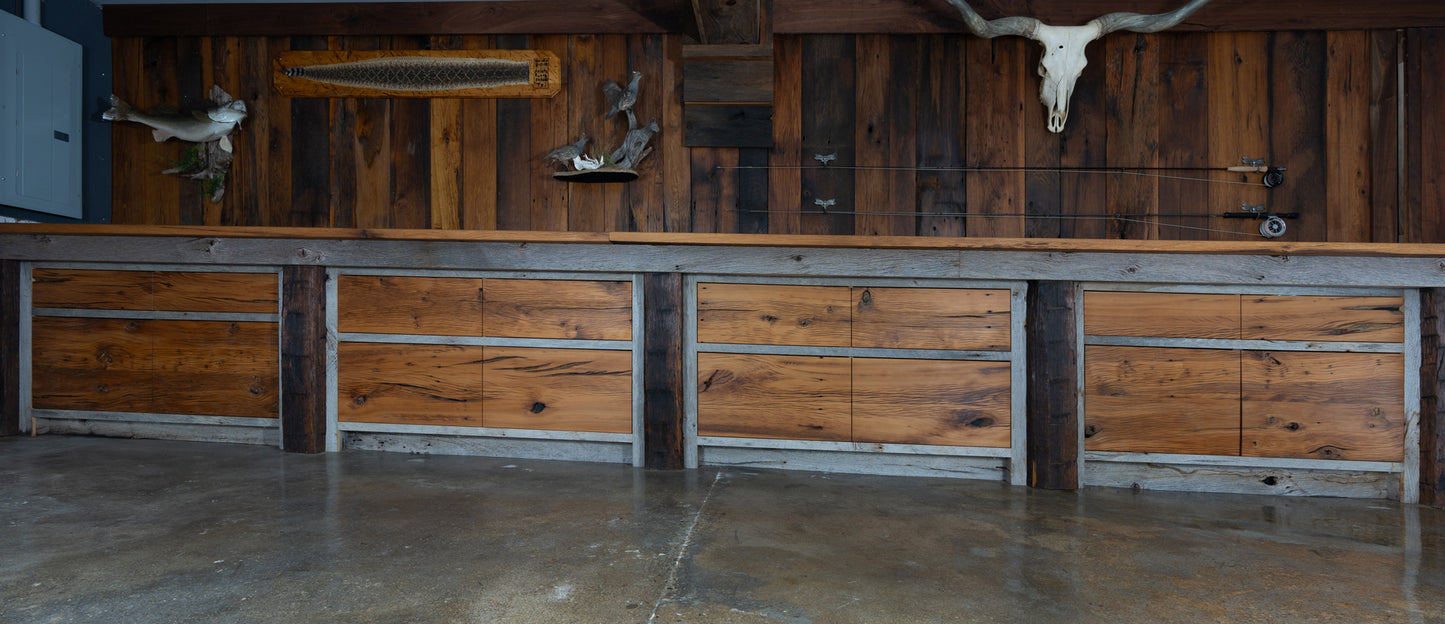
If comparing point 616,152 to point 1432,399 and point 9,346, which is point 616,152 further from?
point 1432,399

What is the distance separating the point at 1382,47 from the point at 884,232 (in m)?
2.40

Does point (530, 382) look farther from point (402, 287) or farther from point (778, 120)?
point (778, 120)

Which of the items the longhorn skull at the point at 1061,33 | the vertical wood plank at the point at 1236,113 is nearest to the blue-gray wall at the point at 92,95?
the longhorn skull at the point at 1061,33

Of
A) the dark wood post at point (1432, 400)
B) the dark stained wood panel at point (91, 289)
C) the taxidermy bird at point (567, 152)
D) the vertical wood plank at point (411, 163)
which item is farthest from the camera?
the vertical wood plank at point (411, 163)

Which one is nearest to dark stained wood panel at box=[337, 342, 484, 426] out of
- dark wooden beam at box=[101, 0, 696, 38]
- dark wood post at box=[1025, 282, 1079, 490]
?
dark wooden beam at box=[101, 0, 696, 38]

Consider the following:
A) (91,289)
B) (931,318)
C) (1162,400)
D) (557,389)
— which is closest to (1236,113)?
(1162,400)

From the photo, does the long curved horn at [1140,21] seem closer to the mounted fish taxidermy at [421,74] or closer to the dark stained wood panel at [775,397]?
the dark stained wood panel at [775,397]

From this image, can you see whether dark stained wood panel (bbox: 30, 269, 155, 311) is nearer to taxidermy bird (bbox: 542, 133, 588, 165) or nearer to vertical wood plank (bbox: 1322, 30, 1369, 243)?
taxidermy bird (bbox: 542, 133, 588, 165)

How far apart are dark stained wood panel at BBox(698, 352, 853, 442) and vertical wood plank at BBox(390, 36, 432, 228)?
1751mm

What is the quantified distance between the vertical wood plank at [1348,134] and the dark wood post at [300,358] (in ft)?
15.1

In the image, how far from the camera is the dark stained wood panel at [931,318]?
10.2ft

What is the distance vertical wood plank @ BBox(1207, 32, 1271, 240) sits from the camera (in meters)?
3.54

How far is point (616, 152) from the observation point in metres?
3.74

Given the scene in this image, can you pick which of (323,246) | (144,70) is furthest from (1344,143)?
(144,70)
